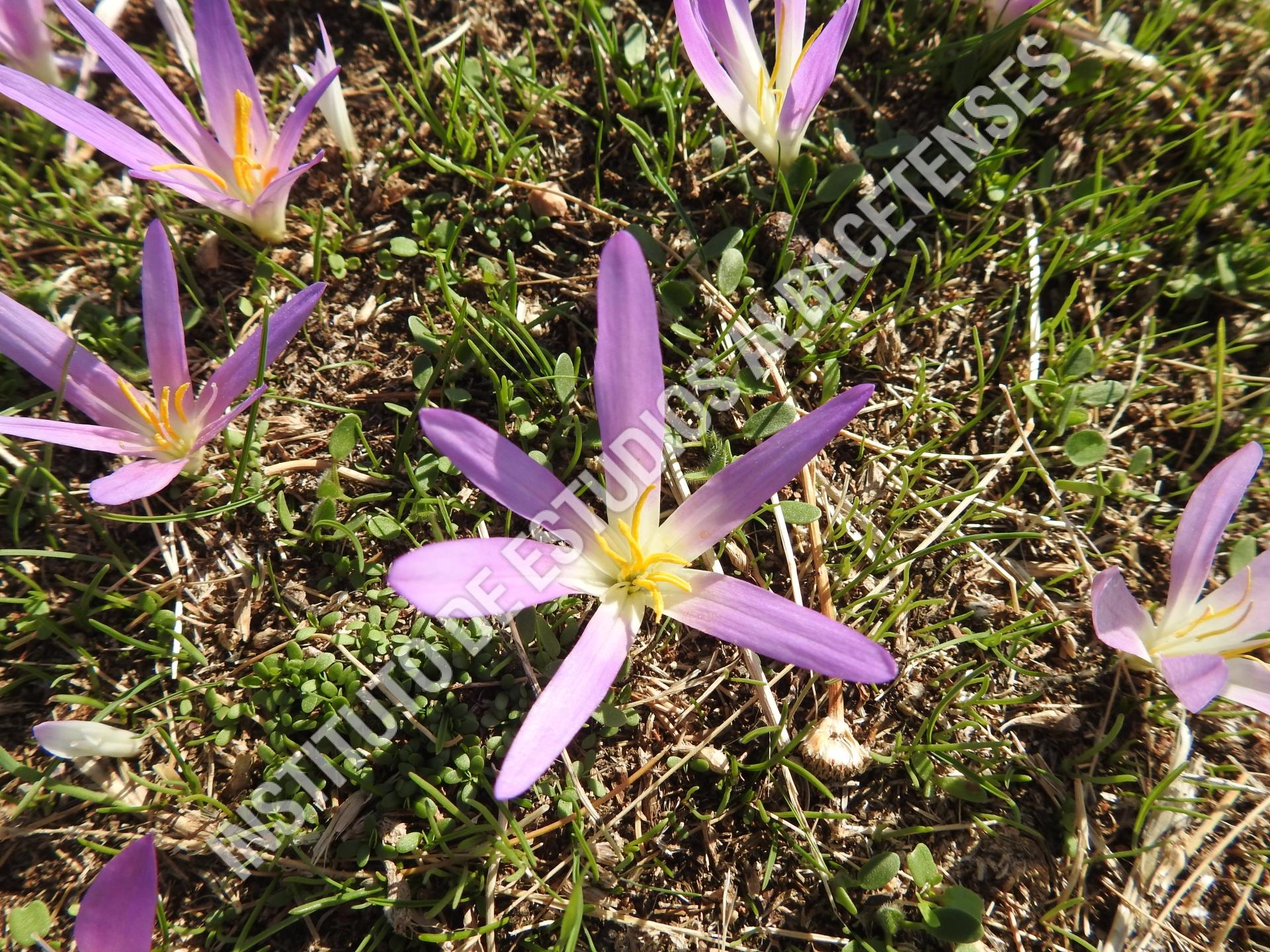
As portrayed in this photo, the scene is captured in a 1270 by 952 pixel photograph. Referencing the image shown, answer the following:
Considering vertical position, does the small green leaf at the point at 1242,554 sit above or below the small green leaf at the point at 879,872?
below

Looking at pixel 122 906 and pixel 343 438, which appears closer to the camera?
A: pixel 122 906

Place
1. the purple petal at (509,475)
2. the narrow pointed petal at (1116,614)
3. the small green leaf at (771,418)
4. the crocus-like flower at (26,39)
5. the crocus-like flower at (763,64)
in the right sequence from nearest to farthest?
1. the purple petal at (509,475)
2. the narrow pointed petal at (1116,614)
3. the crocus-like flower at (763,64)
4. the small green leaf at (771,418)
5. the crocus-like flower at (26,39)

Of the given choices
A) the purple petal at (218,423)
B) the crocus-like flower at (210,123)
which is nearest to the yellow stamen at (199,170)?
the crocus-like flower at (210,123)

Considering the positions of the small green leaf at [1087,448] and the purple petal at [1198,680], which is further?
the small green leaf at [1087,448]

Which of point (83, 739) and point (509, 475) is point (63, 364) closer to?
point (83, 739)

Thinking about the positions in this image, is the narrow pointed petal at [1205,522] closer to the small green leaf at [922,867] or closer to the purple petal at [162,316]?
the small green leaf at [922,867]

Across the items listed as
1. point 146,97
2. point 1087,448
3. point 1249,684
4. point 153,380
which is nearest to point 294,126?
point 146,97

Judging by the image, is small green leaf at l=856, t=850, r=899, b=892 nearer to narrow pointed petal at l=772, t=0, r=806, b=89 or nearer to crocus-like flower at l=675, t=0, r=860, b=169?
crocus-like flower at l=675, t=0, r=860, b=169

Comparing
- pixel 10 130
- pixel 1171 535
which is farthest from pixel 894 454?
pixel 10 130
